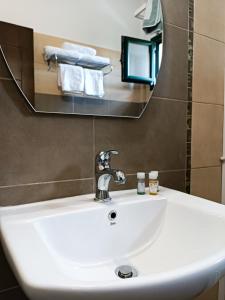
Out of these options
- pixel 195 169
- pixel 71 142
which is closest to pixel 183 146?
pixel 195 169

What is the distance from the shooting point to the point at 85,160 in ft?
2.78

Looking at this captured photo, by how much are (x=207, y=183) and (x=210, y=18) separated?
0.81 m

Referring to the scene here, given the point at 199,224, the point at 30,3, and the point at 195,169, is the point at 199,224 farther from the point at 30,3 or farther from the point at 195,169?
the point at 30,3

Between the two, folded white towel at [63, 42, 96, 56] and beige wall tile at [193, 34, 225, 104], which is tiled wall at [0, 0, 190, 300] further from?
folded white towel at [63, 42, 96, 56]

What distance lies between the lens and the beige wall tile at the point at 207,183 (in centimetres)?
114

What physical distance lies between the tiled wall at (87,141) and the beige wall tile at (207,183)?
76 millimetres

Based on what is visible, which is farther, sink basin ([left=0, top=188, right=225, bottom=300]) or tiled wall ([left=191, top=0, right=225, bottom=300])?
tiled wall ([left=191, top=0, right=225, bottom=300])

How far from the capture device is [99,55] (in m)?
0.85

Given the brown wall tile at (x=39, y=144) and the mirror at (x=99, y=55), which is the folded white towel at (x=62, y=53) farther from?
the brown wall tile at (x=39, y=144)

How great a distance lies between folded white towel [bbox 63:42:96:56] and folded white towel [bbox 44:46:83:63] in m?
0.01

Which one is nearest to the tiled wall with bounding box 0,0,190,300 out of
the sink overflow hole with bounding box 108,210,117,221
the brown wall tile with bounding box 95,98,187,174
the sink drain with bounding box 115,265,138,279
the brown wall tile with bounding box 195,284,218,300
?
the brown wall tile with bounding box 95,98,187,174

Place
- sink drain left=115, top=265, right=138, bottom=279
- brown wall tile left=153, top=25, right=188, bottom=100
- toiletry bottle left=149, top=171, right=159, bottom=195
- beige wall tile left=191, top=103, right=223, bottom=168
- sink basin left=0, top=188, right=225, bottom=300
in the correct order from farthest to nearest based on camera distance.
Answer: beige wall tile left=191, top=103, right=223, bottom=168, brown wall tile left=153, top=25, right=188, bottom=100, toiletry bottle left=149, top=171, right=159, bottom=195, sink drain left=115, top=265, right=138, bottom=279, sink basin left=0, top=188, right=225, bottom=300

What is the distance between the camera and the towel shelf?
77cm

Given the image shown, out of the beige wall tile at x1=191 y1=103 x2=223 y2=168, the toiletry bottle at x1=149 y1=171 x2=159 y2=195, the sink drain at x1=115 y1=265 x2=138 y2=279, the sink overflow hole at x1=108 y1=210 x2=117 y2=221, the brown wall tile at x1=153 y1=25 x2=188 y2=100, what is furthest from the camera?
the beige wall tile at x1=191 y1=103 x2=223 y2=168
